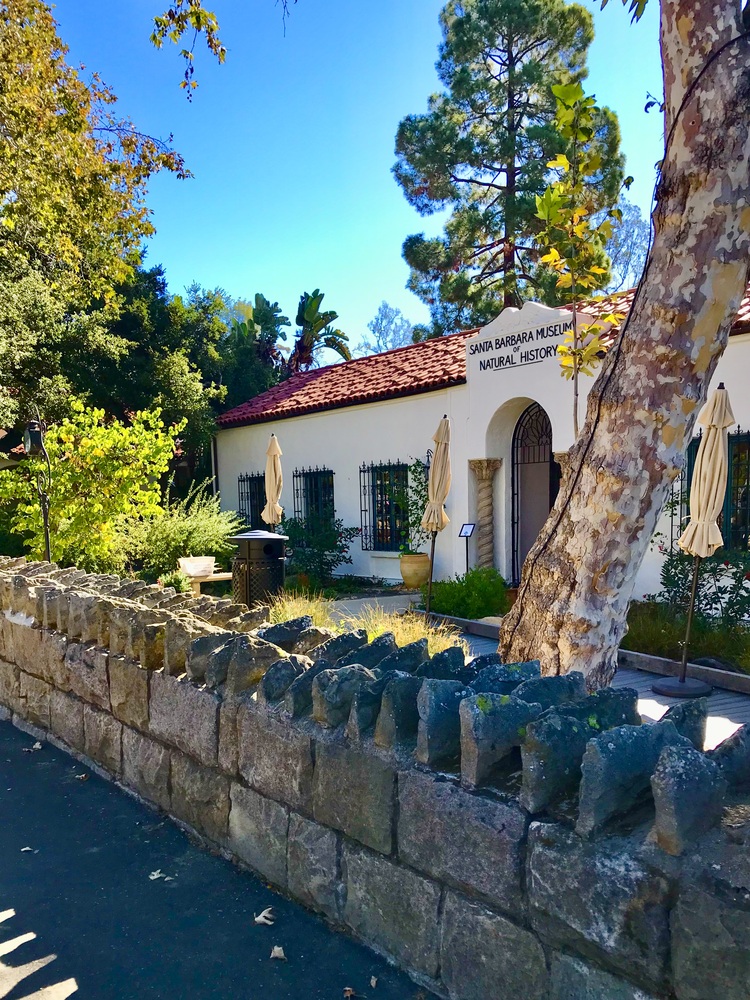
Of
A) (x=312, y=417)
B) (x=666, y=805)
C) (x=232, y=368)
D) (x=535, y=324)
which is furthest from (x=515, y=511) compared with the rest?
(x=232, y=368)

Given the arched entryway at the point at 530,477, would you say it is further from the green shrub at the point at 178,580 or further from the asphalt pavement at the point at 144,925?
the asphalt pavement at the point at 144,925

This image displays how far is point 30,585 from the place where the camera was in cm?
506

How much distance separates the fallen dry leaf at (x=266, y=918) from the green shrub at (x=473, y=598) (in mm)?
6671

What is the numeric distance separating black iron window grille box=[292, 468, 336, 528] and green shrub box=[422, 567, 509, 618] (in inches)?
164

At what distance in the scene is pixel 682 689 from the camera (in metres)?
6.14

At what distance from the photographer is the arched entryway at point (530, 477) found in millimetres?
10883

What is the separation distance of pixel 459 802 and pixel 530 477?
10.9 m

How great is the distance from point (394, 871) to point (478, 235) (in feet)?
64.1

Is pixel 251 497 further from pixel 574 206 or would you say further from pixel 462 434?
pixel 574 206

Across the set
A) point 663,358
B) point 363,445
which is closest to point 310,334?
point 363,445

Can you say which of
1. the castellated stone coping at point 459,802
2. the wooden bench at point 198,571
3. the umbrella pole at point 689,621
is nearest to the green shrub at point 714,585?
the umbrella pole at point 689,621

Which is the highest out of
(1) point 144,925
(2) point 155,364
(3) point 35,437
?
(2) point 155,364

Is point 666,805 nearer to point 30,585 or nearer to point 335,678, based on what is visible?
point 335,678

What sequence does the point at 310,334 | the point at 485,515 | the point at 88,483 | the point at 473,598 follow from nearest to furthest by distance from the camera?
the point at 88,483 → the point at 473,598 → the point at 485,515 → the point at 310,334
